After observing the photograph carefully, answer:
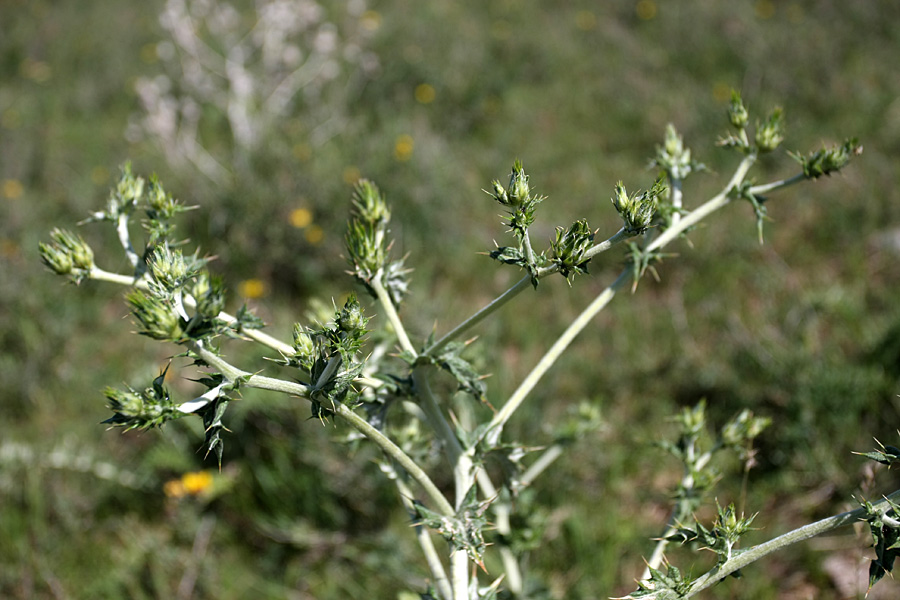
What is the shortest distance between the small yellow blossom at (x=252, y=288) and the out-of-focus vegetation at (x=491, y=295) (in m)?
0.02

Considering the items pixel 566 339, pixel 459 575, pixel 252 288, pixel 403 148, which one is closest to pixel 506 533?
pixel 459 575

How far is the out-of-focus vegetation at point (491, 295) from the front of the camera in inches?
106

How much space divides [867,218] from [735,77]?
2.43m

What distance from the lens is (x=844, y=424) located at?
2.65 meters

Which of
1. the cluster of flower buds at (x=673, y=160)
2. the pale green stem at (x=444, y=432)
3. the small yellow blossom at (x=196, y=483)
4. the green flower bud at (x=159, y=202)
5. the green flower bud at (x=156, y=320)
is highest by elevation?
the green flower bud at (x=159, y=202)

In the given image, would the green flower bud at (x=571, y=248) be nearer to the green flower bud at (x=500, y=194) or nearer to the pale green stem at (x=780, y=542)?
the green flower bud at (x=500, y=194)

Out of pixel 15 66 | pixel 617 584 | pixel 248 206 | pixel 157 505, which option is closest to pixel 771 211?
pixel 617 584

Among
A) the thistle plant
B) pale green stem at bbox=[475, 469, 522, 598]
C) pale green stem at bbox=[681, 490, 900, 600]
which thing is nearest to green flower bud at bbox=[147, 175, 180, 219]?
the thistle plant

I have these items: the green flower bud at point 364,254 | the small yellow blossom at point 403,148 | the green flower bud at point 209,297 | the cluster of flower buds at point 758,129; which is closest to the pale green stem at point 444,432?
the green flower bud at point 364,254

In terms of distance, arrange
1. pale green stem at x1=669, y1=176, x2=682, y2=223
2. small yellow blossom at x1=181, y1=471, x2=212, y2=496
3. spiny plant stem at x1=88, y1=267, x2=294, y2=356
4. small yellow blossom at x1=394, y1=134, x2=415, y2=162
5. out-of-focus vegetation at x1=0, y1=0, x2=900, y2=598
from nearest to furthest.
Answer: spiny plant stem at x1=88, y1=267, x2=294, y2=356 → pale green stem at x1=669, y1=176, x2=682, y2=223 → out-of-focus vegetation at x1=0, y1=0, x2=900, y2=598 → small yellow blossom at x1=181, y1=471, x2=212, y2=496 → small yellow blossom at x1=394, y1=134, x2=415, y2=162

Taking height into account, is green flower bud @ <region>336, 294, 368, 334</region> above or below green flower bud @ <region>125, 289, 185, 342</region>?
below

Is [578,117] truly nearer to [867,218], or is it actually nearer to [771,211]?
[771,211]

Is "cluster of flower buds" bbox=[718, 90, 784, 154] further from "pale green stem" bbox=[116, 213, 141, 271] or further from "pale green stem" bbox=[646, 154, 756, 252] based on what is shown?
"pale green stem" bbox=[116, 213, 141, 271]

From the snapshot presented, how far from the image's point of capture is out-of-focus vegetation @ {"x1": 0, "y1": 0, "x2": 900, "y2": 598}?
269 centimetres
